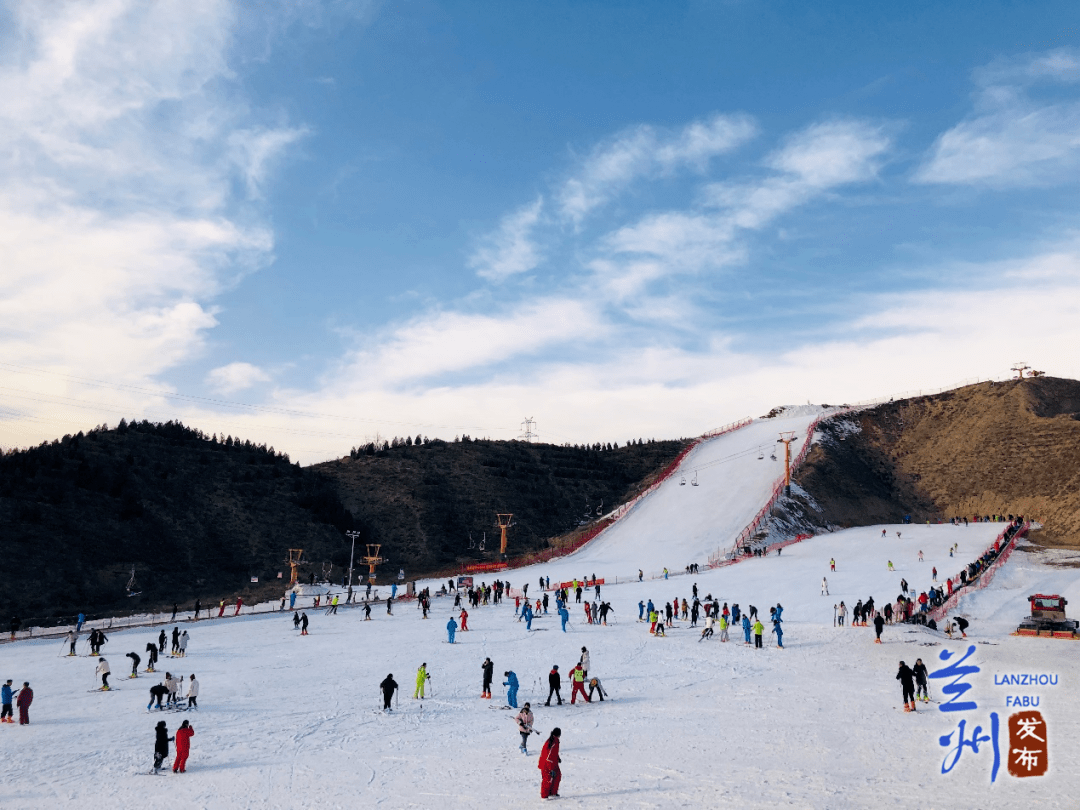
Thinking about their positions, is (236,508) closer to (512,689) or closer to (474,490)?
(474,490)

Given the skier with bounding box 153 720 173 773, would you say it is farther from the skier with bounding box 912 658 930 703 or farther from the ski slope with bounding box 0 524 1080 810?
the skier with bounding box 912 658 930 703

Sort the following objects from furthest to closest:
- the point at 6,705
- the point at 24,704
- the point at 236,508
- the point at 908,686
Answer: the point at 236,508, the point at 6,705, the point at 24,704, the point at 908,686

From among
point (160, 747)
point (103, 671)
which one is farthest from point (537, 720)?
point (103, 671)

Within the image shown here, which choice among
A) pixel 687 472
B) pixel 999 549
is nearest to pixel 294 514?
pixel 687 472

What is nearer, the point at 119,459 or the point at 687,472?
the point at 119,459

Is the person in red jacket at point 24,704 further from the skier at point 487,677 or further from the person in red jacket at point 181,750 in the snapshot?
the skier at point 487,677

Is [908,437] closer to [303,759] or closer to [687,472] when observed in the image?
[687,472]
